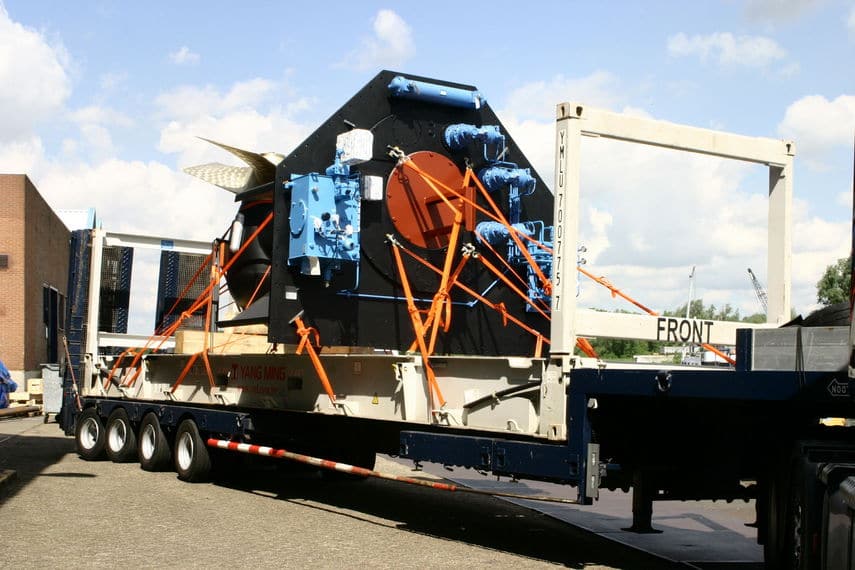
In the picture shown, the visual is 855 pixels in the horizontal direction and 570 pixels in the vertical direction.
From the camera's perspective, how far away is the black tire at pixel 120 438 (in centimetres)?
1582

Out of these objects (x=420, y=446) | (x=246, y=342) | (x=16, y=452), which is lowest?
(x=16, y=452)

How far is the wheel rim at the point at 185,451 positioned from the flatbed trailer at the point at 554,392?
0.12 feet

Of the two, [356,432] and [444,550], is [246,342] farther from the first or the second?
[444,550]

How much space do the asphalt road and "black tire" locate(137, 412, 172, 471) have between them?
8.0 inches

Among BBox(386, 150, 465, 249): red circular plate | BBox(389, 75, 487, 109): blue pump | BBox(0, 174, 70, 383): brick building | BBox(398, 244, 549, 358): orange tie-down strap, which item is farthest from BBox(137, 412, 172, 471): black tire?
BBox(0, 174, 70, 383): brick building

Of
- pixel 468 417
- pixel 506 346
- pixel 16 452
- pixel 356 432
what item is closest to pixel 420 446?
pixel 468 417

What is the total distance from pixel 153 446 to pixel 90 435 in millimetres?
2671

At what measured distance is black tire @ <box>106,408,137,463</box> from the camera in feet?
51.9

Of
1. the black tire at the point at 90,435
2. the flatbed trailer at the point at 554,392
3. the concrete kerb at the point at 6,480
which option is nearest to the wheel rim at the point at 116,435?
the black tire at the point at 90,435

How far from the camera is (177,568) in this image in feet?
26.7

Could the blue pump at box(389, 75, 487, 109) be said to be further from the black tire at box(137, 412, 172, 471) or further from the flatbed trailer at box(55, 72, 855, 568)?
the black tire at box(137, 412, 172, 471)

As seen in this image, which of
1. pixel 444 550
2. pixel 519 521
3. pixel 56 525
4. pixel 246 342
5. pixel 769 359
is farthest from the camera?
pixel 246 342

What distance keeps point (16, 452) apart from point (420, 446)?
10293mm

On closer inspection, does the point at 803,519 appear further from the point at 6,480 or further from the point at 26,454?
the point at 26,454
